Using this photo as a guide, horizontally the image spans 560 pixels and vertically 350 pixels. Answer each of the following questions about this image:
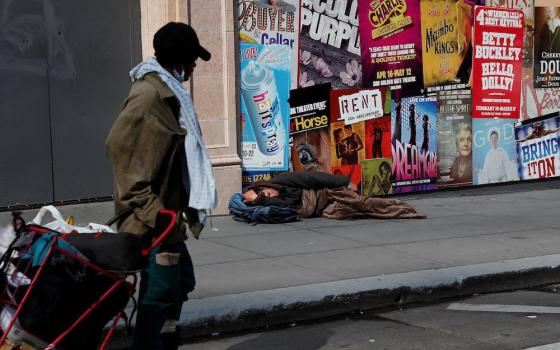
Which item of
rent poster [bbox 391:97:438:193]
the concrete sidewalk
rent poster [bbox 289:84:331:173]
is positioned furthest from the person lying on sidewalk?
rent poster [bbox 391:97:438:193]

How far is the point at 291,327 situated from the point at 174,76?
8.63ft

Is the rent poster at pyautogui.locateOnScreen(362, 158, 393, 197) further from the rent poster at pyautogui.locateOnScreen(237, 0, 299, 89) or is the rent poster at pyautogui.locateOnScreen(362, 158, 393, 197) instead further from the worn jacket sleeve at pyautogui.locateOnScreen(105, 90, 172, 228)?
the worn jacket sleeve at pyautogui.locateOnScreen(105, 90, 172, 228)

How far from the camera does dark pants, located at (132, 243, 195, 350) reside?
430 cm

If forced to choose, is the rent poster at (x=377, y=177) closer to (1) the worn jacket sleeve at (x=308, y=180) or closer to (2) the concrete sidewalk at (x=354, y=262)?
(2) the concrete sidewalk at (x=354, y=262)

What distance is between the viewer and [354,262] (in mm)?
8078

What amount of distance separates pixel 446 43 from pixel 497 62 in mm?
1004

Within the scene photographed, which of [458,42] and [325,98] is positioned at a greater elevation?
[458,42]

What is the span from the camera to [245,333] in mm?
6410

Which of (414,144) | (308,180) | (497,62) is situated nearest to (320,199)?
(308,180)

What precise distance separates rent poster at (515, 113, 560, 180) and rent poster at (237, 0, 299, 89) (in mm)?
3953

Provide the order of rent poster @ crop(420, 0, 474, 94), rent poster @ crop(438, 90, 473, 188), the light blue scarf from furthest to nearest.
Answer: rent poster @ crop(438, 90, 473, 188)
rent poster @ crop(420, 0, 474, 94)
the light blue scarf

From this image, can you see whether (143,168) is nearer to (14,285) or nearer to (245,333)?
(14,285)

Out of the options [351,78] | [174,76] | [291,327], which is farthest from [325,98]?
[174,76]

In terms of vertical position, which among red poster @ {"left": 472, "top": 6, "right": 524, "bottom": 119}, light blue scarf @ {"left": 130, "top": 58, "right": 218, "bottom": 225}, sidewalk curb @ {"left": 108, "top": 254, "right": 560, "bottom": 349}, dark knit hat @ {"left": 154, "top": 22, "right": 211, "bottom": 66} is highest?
red poster @ {"left": 472, "top": 6, "right": 524, "bottom": 119}
